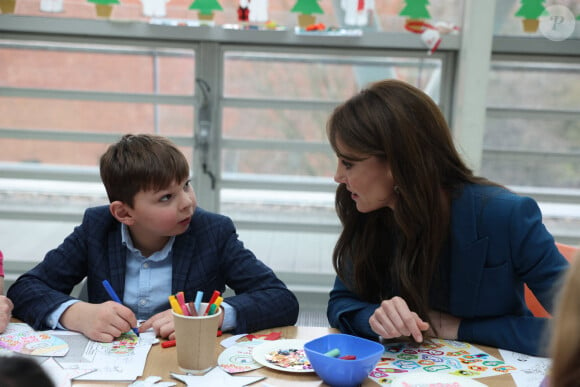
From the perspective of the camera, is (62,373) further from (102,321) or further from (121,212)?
(121,212)

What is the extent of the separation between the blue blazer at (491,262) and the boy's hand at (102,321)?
19.3 inches

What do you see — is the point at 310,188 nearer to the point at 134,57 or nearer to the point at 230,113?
the point at 230,113

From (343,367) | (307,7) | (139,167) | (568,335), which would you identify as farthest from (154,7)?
(568,335)

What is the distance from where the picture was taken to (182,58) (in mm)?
3342

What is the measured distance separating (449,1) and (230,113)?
4.34ft

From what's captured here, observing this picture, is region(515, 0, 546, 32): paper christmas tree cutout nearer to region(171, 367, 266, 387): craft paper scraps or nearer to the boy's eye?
the boy's eye

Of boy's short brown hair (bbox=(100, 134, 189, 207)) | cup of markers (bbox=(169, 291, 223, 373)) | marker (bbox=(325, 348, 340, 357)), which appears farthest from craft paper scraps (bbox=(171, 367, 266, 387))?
boy's short brown hair (bbox=(100, 134, 189, 207))

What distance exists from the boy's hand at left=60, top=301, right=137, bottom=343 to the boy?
17cm

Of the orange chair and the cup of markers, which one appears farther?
the orange chair

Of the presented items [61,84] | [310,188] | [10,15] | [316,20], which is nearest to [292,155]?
[310,188]

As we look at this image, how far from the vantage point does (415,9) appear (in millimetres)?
3150

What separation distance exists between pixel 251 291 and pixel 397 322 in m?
0.45

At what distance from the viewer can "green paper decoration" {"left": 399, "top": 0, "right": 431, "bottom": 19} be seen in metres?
3.15

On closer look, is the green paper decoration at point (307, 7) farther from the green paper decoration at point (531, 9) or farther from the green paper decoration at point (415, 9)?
the green paper decoration at point (531, 9)
